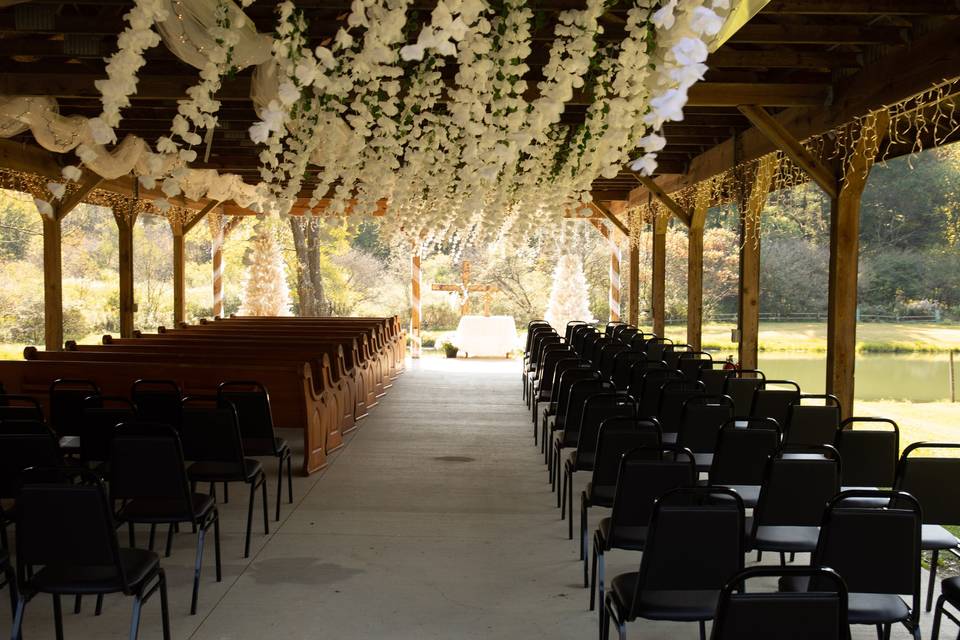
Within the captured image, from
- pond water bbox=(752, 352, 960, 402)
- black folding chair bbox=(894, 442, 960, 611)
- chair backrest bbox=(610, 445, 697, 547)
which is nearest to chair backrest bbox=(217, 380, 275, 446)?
chair backrest bbox=(610, 445, 697, 547)

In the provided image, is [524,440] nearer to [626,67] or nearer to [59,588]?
[626,67]

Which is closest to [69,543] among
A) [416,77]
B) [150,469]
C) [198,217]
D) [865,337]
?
[150,469]

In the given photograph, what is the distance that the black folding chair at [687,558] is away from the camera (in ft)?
10.1

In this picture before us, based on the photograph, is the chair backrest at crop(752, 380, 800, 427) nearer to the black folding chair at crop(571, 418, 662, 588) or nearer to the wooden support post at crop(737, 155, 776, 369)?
the black folding chair at crop(571, 418, 662, 588)

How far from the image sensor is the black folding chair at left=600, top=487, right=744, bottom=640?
121 inches

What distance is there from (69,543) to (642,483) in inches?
91.1

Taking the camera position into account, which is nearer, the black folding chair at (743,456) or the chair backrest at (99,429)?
the black folding chair at (743,456)

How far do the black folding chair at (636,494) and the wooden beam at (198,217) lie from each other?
13.8 meters

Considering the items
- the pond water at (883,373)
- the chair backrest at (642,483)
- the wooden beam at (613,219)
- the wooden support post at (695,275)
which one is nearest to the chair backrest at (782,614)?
the chair backrest at (642,483)

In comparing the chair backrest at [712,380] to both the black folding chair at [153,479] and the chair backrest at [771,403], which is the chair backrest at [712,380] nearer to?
the chair backrest at [771,403]

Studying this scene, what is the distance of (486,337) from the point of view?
1836cm

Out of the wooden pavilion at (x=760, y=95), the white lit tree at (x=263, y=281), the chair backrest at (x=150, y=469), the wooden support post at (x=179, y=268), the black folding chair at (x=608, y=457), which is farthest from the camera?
the white lit tree at (x=263, y=281)

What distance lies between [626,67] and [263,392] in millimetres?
3123

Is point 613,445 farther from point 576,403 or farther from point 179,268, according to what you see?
point 179,268
